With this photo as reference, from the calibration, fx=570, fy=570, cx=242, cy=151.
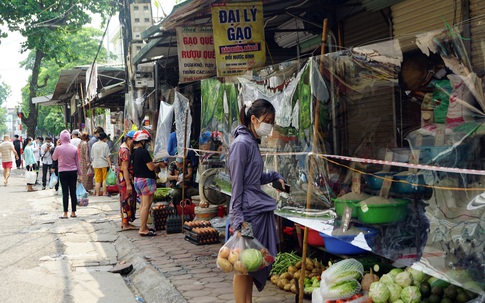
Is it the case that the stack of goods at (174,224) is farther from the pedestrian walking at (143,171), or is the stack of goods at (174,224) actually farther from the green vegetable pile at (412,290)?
the green vegetable pile at (412,290)

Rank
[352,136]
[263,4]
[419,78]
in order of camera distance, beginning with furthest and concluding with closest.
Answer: [263,4] < [352,136] < [419,78]

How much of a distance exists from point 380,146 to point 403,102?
65 cm

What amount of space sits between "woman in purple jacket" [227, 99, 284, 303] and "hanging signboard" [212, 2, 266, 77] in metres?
3.16

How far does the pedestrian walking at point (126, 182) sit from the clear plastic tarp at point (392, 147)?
374 cm

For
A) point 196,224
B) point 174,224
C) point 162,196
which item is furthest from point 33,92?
point 196,224

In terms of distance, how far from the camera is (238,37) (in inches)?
310

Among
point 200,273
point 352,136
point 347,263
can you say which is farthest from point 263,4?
point 347,263

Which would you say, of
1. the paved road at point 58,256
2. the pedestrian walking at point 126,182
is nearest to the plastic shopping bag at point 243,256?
the paved road at point 58,256

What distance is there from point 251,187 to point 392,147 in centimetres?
159

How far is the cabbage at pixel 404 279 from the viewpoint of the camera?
4.62 m

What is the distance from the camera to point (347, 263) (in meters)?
5.01

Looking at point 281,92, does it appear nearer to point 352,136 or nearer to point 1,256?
point 352,136

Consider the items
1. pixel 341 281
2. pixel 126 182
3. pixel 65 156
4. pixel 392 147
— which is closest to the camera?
pixel 341 281

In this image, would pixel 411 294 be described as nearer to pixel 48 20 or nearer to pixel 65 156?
pixel 65 156
